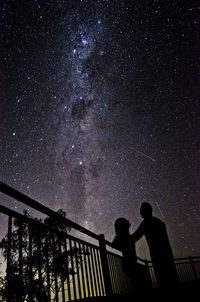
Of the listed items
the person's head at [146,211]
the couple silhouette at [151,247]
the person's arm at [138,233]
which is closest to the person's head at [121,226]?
the couple silhouette at [151,247]

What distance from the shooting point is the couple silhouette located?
361 cm

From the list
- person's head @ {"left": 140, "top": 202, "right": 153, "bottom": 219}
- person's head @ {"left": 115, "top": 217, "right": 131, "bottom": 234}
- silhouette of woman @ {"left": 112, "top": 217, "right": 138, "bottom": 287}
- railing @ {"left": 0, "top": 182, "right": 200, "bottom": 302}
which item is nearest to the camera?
railing @ {"left": 0, "top": 182, "right": 200, "bottom": 302}

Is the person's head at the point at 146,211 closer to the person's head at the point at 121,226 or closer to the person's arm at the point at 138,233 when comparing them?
the person's arm at the point at 138,233

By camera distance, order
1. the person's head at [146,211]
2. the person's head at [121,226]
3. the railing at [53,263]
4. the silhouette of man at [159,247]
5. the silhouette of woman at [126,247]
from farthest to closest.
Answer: the person's head at [121,226] → the silhouette of woman at [126,247] → the person's head at [146,211] → the silhouette of man at [159,247] → the railing at [53,263]

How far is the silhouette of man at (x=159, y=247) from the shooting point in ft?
11.7

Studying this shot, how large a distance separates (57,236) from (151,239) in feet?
5.71

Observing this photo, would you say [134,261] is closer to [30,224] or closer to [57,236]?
[57,236]

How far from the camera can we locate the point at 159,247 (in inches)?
148

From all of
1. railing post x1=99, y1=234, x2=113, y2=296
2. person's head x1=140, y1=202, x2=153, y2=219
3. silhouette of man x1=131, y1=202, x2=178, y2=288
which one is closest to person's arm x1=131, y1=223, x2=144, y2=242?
silhouette of man x1=131, y1=202, x2=178, y2=288

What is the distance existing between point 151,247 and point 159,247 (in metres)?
0.12

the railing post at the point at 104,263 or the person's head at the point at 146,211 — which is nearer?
the person's head at the point at 146,211

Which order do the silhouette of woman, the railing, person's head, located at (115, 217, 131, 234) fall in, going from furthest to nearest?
person's head, located at (115, 217, 131, 234) → the silhouette of woman → the railing

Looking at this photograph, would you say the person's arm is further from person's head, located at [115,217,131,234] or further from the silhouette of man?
person's head, located at [115,217,131,234]

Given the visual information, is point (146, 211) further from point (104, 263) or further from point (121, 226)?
point (104, 263)
